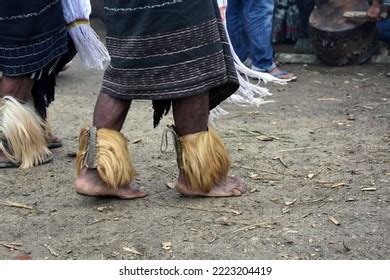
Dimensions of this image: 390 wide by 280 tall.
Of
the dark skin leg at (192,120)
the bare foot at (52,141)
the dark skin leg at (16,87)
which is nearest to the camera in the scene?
the dark skin leg at (192,120)

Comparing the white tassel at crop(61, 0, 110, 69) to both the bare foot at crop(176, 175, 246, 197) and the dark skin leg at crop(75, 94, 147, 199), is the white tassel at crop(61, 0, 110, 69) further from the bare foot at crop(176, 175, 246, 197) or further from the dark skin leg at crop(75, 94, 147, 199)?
the bare foot at crop(176, 175, 246, 197)

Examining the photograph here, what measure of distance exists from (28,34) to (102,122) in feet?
2.86

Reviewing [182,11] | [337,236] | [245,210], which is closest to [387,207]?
[337,236]

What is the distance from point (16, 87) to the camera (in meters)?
3.85

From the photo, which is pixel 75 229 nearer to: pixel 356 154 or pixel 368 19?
pixel 356 154

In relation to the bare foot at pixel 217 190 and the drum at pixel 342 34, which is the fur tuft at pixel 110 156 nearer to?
the bare foot at pixel 217 190

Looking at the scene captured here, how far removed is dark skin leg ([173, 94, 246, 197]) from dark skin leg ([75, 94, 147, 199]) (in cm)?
23

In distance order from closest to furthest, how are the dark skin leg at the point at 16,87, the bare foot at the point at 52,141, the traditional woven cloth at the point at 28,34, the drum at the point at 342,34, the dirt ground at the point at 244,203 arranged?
the dirt ground at the point at 244,203 → the traditional woven cloth at the point at 28,34 → the dark skin leg at the point at 16,87 → the bare foot at the point at 52,141 → the drum at the point at 342,34

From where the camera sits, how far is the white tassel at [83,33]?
3887mm

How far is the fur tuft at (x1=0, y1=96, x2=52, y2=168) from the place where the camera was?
12.5 feet

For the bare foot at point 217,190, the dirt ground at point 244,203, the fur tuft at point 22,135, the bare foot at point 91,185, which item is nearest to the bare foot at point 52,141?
the dirt ground at point 244,203

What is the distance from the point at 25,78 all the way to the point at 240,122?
1.57 metres

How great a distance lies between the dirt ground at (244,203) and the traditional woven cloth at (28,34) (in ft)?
1.88

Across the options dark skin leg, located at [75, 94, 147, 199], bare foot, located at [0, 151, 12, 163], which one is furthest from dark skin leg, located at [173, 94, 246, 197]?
bare foot, located at [0, 151, 12, 163]
